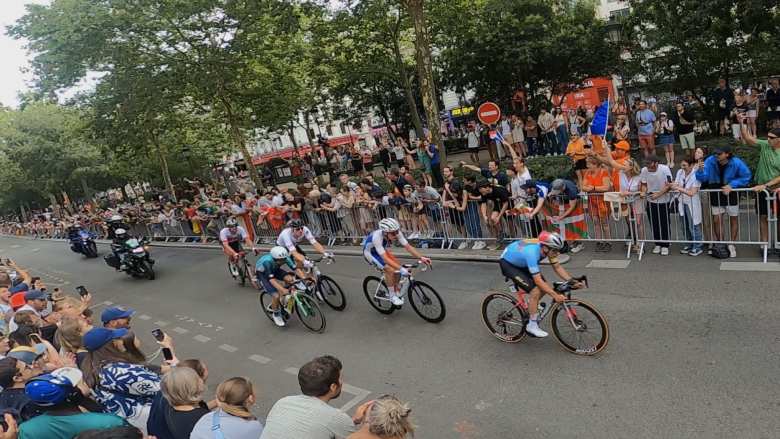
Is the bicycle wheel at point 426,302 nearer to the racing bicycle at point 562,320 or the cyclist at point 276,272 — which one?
the racing bicycle at point 562,320

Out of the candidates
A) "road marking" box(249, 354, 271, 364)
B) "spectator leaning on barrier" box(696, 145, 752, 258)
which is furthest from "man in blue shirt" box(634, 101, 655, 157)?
"road marking" box(249, 354, 271, 364)

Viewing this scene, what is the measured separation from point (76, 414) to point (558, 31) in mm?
20936

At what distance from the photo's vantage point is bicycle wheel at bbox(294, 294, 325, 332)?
8367 mm

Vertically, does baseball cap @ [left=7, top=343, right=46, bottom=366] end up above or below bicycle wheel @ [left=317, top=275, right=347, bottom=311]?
above

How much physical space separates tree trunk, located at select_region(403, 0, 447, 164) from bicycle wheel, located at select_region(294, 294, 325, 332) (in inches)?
288

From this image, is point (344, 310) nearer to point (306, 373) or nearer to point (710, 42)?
point (306, 373)

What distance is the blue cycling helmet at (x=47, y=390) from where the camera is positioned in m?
3.77

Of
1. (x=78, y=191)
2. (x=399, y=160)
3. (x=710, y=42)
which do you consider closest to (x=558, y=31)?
(x=710, y=42)

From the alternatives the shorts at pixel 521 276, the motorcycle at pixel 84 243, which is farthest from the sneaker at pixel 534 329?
the motorcycle at pixel 84 243

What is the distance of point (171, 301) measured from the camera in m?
12.5

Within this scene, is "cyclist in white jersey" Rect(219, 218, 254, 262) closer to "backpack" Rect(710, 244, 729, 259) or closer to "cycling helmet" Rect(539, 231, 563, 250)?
"cycling helmet" Rect(539, 231, 563, 250)

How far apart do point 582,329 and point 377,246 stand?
3136 millimetres

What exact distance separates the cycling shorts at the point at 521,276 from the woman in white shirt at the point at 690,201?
371 centimetres

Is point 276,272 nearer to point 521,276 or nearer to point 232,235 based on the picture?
point 232,235
